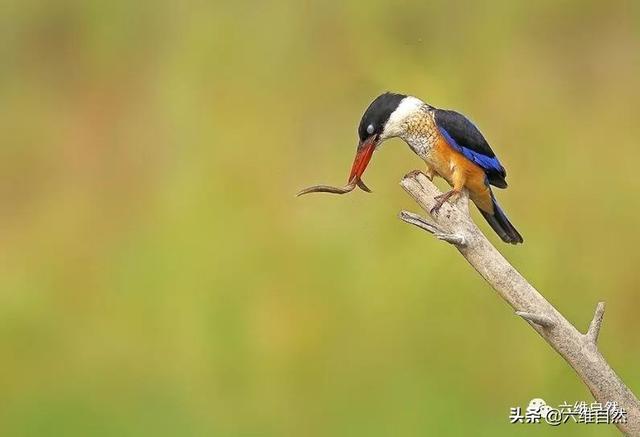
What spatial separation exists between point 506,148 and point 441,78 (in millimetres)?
235

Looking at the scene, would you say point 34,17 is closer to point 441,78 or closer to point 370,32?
point 370,32

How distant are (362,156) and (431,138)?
0.13 metres

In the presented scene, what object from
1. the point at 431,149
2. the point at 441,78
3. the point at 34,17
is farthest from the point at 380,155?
the point at 34,17

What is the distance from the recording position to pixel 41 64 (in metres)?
2.21

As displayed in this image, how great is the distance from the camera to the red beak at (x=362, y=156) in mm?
1500

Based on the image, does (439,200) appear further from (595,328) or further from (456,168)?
(595,328)

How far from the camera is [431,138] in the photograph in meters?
1.52

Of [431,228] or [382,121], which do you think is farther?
[382,121]

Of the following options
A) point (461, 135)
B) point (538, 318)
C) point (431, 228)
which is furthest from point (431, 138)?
point (538, 318)

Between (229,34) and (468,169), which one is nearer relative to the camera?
(468,169)

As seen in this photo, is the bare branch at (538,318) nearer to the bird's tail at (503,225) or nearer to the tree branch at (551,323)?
the tree branch at (551,323)

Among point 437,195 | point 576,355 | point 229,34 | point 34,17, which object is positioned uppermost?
point 229,34

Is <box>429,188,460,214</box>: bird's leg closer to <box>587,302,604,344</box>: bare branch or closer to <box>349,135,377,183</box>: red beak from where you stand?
<box>349,135,377,183</box>: red beak

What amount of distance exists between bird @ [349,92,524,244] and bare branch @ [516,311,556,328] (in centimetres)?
25
